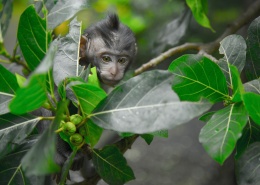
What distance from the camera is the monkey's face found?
88.2 inches

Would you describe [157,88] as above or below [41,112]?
above

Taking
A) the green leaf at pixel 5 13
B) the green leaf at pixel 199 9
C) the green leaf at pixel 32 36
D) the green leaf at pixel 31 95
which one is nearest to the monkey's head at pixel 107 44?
the green leaf at pixel 199 9

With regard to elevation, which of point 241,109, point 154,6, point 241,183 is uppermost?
point 241,109

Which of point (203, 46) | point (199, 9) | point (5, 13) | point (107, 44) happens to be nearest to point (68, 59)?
point (5, 13)

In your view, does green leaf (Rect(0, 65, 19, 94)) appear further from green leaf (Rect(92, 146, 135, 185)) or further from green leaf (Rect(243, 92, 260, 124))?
green leaf (Rect(243, 92, 260, 124))

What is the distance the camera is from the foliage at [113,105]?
932mm

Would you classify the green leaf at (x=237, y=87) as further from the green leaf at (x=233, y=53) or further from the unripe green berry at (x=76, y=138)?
the unripe green berry at (x=76, y=138)

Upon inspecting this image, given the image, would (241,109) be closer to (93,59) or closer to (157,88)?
(157,88)

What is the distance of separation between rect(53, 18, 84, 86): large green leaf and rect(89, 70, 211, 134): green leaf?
0.68 feet

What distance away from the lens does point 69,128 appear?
111 cm

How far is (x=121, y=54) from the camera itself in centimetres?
242

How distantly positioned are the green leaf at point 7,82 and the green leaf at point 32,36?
8 centimetres

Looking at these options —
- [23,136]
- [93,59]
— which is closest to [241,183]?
[23,136]

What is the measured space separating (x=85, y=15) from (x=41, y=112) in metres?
1.95
